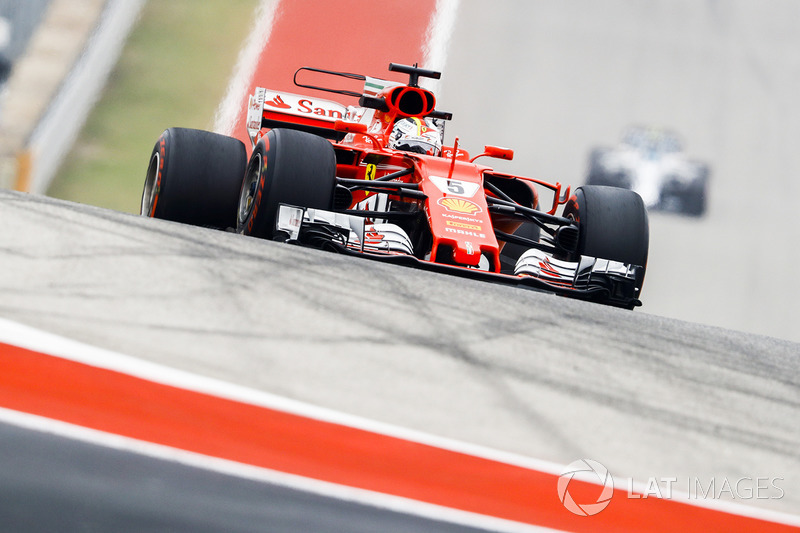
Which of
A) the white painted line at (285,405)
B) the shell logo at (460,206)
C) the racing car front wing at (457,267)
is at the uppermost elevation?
the shell logo at (460,206)

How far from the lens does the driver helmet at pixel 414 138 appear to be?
13.3 ft

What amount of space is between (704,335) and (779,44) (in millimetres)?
5610

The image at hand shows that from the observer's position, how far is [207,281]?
5.55ft

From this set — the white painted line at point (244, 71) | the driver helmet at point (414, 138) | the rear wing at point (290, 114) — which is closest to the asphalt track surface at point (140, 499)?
the driver helmet at point (414, 138)

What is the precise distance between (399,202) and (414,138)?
12.5 inches

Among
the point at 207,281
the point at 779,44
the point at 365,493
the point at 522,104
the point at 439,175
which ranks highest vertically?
the point at 779,44

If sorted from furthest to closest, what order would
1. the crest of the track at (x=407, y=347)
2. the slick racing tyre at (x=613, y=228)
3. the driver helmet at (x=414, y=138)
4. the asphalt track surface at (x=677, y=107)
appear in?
the asphalt track surface at (x=677, y=107)
the driver helmet at (x=414, y=138)
the slick racing tyre at (x=613, y=228)
the crest of the track at (x=407, y=347)

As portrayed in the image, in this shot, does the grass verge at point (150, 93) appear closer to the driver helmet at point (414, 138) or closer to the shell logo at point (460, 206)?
the driver helmet at point (414, 138)

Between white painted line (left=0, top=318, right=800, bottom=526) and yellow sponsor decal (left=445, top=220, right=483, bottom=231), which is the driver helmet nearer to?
yellow sponsor decal (left=445, top=220, right=483, bottom=231)

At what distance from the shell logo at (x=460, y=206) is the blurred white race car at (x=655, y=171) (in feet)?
9.96

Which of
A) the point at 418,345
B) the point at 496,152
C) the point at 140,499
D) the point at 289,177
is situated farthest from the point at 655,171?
the point at 140,499

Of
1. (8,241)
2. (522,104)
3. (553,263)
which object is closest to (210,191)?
(553,263)

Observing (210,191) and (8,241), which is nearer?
(8,241)

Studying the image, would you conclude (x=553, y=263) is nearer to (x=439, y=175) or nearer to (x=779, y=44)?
(x=439, y=175)
